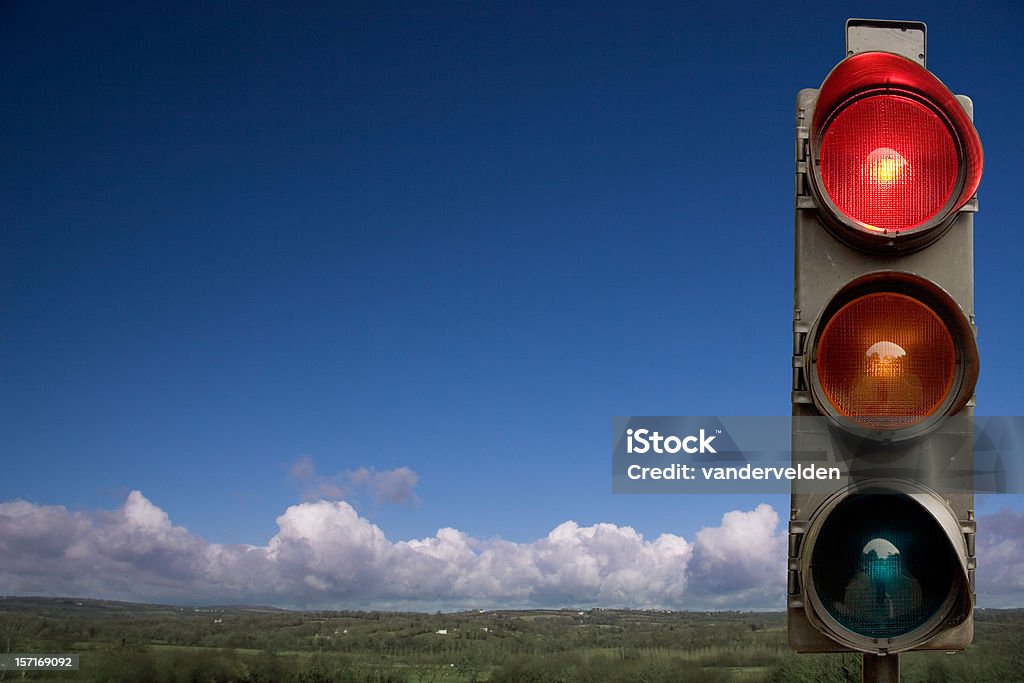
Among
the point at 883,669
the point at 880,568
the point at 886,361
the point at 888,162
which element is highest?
the point at 888,162

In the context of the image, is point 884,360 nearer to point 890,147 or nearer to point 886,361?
point 886,361

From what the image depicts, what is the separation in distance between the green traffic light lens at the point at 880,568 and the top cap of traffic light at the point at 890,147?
0.91 metres

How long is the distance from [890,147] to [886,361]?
0.77m

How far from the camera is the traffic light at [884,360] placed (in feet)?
10.5

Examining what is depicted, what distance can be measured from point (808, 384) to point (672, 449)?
1.05 m

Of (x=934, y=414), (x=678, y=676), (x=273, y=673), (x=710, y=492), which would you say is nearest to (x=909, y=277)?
(x=934, y=414)

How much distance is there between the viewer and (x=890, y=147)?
3.43 metres

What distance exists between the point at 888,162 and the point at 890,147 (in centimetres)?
6

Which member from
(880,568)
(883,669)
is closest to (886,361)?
(880,568)

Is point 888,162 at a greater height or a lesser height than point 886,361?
greater

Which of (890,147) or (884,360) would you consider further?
(890,147)

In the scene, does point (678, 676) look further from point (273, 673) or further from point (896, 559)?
point (896, 559)

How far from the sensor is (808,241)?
3.37m

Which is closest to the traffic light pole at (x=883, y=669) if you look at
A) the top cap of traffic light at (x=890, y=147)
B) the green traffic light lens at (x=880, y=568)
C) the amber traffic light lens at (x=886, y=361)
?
the green traffic light lens at (x=880, y=568)
